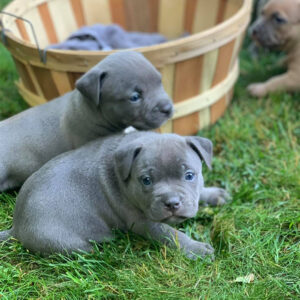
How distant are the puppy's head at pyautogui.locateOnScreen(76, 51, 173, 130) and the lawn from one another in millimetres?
1036

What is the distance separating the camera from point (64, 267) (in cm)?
303

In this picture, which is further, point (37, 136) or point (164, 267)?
point (37, 136)

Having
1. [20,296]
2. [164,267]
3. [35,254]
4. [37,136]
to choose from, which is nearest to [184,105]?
[37,136]

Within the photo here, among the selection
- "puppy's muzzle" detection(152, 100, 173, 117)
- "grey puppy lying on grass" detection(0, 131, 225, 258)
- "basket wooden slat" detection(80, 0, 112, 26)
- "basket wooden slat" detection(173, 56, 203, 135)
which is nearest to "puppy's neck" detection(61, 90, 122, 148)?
"grey puppy lying on grass" detection(0, 131, 225, 258)

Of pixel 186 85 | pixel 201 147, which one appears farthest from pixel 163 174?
pixel 186 85

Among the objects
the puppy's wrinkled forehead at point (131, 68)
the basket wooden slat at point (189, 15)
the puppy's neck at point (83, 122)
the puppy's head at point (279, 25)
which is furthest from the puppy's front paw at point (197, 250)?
the basket wooden slat at point (189, 15)

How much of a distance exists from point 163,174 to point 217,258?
0.94 m

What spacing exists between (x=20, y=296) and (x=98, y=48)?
348cm

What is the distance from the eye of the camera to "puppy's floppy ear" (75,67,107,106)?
131 inches

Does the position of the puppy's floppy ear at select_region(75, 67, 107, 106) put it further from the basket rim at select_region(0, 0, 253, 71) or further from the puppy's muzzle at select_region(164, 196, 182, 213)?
the puppy's muzzle at select_region(164, 196, 182, 213)

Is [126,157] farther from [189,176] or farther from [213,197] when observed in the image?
[213,197]

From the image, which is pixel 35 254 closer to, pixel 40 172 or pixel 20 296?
pixel 20 296

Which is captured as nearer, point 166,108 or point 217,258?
point 217,258

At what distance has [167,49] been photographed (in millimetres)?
3742
